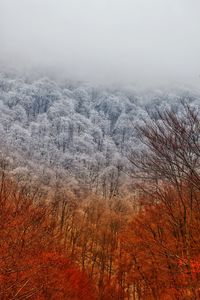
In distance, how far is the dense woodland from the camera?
8102 millimetres

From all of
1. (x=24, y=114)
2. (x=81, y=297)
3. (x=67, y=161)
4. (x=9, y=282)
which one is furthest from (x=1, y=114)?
(x=9, y=282)

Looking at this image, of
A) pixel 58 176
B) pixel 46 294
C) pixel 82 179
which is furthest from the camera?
pixel 82 179

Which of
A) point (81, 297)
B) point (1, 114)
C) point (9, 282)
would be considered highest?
point (1, 114)

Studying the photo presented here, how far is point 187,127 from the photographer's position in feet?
24.3

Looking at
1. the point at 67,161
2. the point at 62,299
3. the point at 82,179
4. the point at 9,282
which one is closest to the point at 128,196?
the point at 82,179

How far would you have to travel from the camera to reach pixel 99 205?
80.1 meters

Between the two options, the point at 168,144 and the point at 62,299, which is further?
the point at 62,299

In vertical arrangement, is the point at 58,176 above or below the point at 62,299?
above

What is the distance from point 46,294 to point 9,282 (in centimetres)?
854

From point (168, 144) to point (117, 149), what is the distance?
161195 millimetres

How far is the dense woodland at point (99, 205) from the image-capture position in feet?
26.6

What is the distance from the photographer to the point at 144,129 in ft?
25.9

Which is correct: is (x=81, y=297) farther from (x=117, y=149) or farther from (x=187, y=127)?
(x=117, y=149)

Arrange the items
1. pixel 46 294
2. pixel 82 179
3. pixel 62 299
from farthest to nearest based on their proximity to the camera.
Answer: pixel 82 179 < pixel 62 299 < pixel 46 294
